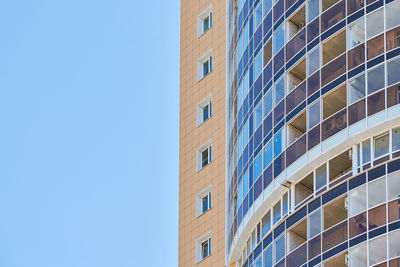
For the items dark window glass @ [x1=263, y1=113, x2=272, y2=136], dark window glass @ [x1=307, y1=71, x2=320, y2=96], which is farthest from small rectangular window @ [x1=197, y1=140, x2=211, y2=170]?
dark window glass @ [x1=307, y1=71, x2=320, y2=96]

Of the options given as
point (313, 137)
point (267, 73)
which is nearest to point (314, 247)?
point (313, 137)

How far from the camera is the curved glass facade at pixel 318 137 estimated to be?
4619 centimetres

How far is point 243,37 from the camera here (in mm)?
58031

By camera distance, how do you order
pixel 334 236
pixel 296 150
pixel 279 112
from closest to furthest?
pixel 334 236, pixel 296 150, pixel 279 112

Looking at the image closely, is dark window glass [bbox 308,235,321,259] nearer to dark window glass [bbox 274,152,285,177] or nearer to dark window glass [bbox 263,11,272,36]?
dark window glass [bbox 274,152,285,177]

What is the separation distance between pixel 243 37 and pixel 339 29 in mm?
8813

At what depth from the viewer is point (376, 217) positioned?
45438 mm

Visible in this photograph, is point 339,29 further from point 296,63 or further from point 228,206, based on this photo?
point 228,206

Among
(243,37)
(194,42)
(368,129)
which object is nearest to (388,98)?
(368,129)

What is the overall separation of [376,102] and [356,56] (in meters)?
2.26

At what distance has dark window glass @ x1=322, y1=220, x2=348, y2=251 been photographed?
46281mm

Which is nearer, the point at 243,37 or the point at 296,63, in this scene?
the point at 296,63

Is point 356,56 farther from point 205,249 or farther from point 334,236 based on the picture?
point 205,249

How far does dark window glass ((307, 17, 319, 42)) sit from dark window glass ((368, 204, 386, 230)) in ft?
28.2
